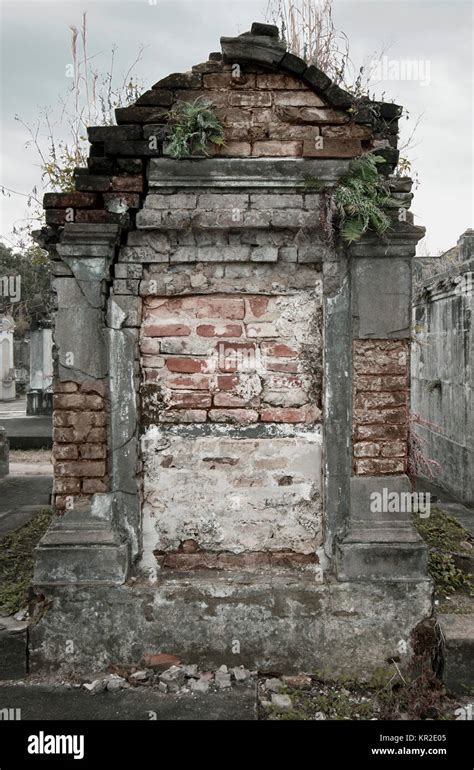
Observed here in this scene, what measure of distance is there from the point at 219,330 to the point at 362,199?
48.8 inches

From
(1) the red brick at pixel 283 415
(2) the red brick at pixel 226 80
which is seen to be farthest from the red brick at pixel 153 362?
(2) the red brick at pixel 226 80

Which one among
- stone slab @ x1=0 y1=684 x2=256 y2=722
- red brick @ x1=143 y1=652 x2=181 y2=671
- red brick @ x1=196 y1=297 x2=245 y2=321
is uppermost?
red brick @ x1=196 y1=297 x2=245 y2=321

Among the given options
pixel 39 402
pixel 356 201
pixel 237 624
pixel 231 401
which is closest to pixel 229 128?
pixel 356 201

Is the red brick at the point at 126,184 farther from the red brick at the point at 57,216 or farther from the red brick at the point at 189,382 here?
the red brick at the point at 189,382

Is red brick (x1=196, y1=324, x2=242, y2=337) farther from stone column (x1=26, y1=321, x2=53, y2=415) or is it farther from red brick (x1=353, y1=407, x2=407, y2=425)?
stone column (x1=26, y1=321, x2=53, y2=415)

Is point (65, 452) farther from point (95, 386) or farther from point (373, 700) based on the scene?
point (373, 700)

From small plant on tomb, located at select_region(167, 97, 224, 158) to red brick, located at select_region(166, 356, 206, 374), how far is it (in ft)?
4.29

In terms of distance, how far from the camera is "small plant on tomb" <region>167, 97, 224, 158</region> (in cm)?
369

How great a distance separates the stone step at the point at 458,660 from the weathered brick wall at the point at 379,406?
40.8 inches

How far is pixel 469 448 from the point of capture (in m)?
7.10

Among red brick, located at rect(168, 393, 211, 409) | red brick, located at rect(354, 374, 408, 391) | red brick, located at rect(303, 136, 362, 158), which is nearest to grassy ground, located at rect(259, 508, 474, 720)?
red brick, located at rect(354, 374, 408, 391)

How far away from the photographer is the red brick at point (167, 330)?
3953 mm
